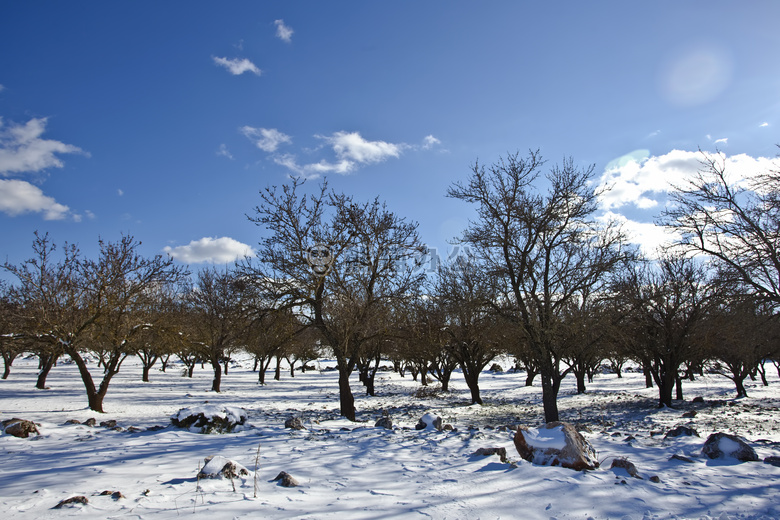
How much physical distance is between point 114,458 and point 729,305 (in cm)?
1567

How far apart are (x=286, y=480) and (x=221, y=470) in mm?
963

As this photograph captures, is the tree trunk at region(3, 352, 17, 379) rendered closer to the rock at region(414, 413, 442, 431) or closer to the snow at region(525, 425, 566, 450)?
the rock at region(414, 413, 442, 431)

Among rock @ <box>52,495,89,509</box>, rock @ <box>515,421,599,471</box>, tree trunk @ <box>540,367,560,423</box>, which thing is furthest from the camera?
tree trunk @ <box>540,367,560,423</box>

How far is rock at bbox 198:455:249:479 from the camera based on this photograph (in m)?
5.57

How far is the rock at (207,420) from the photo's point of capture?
9.43 metres

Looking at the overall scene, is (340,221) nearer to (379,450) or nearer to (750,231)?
(379,450)

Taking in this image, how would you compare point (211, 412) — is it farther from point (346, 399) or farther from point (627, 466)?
point (627, 466)

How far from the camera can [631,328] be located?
20.0 metres

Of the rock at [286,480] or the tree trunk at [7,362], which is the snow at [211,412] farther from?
the tree trunk at [7,362]

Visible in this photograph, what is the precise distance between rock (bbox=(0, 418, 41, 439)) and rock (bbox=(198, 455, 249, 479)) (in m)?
5.58

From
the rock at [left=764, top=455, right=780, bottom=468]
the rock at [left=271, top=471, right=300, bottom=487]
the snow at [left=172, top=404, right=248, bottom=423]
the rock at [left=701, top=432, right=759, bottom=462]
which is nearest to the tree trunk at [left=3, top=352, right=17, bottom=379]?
the snow at [left=172, top=404, right=248, bottom=423]

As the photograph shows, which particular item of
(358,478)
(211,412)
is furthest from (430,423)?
(211,412)

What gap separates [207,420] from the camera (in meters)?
9.50

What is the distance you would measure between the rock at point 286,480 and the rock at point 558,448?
399 cm
